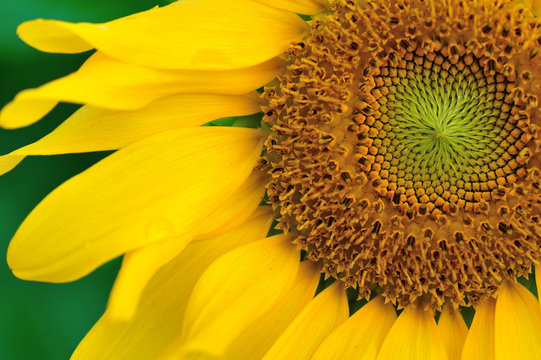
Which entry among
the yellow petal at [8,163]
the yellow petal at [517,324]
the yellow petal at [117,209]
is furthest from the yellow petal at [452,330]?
the yellow petal at [8,163]

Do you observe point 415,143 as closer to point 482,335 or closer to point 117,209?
point 482,335

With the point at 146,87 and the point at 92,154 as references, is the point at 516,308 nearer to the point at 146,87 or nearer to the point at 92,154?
the point at 146,87

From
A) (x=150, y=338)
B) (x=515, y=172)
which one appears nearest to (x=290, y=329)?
(x=150, y=338)

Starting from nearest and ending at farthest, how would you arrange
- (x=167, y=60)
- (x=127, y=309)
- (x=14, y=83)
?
(x=127, y=309) → (x=167, y=60) → (x=14, y=83)

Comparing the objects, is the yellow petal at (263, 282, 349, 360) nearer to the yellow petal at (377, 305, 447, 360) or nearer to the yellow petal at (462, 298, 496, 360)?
the yellow petal at (377, 305, 447, 360)

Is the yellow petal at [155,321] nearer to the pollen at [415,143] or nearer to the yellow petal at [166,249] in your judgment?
the yellow petal at [166,249]

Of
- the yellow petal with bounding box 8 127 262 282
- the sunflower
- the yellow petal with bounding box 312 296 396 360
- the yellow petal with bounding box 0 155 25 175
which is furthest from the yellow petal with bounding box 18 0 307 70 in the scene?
the yellow petal with bounding box 312 296 396 360
